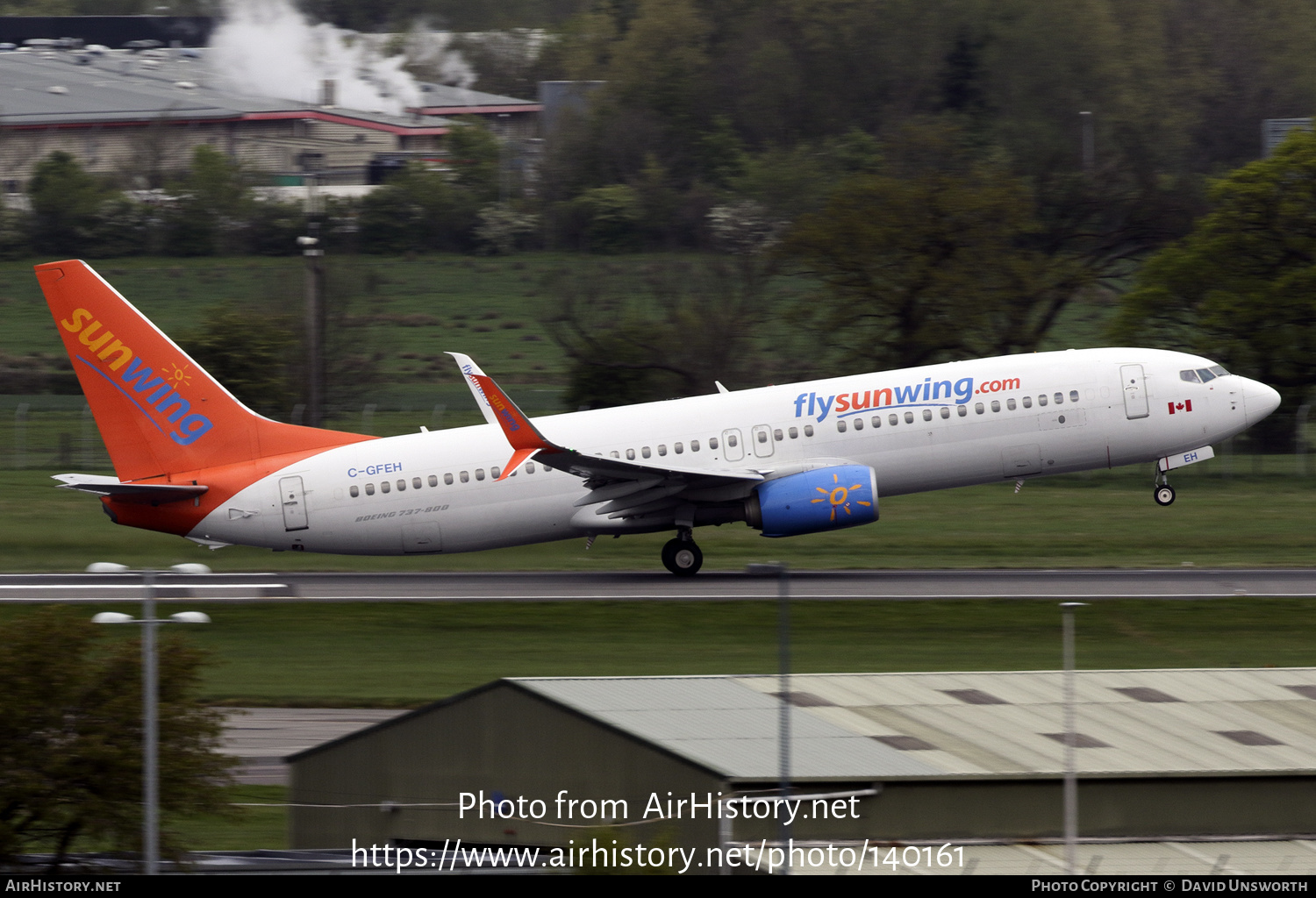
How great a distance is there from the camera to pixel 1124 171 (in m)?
75.5

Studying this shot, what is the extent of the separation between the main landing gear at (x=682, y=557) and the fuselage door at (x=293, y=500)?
28.7 feet

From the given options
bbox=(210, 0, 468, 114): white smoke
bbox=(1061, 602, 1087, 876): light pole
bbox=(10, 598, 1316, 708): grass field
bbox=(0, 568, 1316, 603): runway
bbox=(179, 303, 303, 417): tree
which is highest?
bbox=(210, 0, 468, 114): white smoke

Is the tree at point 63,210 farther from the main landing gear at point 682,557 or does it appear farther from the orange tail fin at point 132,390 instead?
the main landing gear at point 682,557

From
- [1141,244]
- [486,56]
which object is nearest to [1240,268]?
[1141,244]

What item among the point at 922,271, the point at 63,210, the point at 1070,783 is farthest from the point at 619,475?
the point at 63,210

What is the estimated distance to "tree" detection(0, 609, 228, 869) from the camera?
22.1 m

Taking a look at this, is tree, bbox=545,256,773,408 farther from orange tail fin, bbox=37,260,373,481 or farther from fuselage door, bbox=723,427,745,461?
orange tail fin, bbox=37,260,373,481

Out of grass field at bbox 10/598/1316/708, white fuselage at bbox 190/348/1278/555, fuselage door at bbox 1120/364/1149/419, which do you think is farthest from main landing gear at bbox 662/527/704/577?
fuselage door at bbox 1120/364/1149/419

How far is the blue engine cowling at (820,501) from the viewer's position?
37156 mm

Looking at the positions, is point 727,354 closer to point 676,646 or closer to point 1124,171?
point 1124,171

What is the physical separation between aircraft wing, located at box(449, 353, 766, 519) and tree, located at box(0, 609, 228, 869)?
1248 centimetres

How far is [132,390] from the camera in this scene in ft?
126

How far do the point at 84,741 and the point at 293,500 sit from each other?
15896 millimetres

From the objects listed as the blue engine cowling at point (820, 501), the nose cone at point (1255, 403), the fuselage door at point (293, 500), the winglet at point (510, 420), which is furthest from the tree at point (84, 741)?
the nose cone at point (1255, 403)
